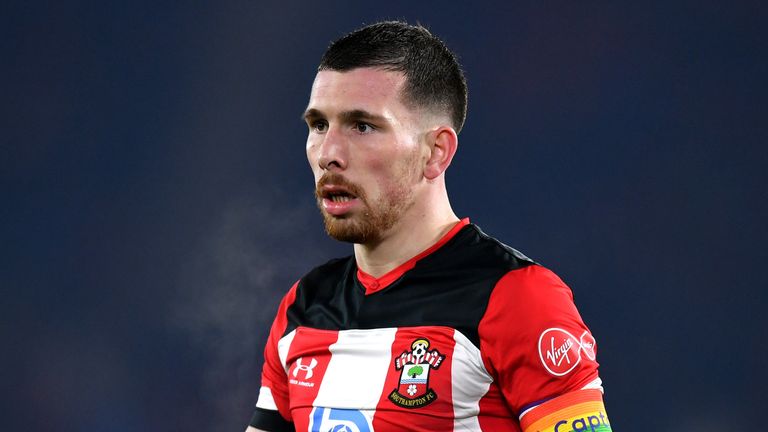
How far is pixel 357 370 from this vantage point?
4.63ft

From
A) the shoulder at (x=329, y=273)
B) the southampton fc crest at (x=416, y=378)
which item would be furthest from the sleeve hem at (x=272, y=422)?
the southampton fc crest at (x=416, y=378)

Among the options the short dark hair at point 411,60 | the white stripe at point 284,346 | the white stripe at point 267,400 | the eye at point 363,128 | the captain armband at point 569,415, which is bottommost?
the captain armband at point 569,415

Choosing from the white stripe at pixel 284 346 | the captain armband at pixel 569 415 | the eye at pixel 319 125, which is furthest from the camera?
the white stripe at pixel 284 346

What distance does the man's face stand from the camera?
1.37m

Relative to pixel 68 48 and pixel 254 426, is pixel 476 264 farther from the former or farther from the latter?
pixel 68 48

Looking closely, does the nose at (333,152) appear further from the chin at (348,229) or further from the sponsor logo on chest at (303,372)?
the sponsor logo on chest at (303,372)

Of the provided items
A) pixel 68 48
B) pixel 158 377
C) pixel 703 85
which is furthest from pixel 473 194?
pixel 68 48

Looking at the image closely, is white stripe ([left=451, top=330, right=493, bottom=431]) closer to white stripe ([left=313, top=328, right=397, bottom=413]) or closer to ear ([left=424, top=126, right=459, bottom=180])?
white stripe ([left=313, top=328, right=397, bottom=413])

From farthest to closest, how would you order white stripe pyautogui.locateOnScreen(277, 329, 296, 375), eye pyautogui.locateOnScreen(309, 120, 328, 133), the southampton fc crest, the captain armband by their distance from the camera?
white stripe pyautogui.locateOnScreen(277, 329, 296, 375), eye pyautogui.locateOnScreen(309, 120, 328, 133), the southampton fc crest, the captain armband

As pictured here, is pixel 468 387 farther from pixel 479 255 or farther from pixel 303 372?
pixel 303 372

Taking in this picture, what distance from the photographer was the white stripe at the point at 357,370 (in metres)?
1.37

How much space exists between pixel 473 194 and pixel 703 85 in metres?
0.96

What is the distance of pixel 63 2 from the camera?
3.46m

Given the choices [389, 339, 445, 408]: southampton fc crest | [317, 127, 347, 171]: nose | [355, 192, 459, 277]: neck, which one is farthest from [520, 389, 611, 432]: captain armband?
[317, 127, 347, 171]: nose
